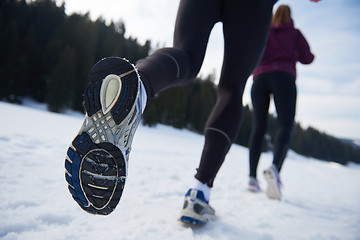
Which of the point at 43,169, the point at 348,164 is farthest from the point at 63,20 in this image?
the point at 348,164

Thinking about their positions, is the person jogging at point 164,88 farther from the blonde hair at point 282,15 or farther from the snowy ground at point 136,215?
the blonde hair at point 282,15

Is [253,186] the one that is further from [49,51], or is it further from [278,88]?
[49,51]

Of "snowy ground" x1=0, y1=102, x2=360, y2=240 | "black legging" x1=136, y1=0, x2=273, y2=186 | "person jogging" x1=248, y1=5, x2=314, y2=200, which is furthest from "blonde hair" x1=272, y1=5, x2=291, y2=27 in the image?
"snowy ground" x1=0, y1=102, x2=360, y2=240

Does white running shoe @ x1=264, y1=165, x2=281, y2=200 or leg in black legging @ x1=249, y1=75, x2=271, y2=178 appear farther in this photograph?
leg in black legging @ x1=249, y1=75, x2=271, y2=178

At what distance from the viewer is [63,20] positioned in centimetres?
2286

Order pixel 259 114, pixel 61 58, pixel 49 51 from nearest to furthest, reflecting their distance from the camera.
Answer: pixel 259 114 < pixel 61 58 < pixel 49 51

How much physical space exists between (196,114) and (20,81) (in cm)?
1640

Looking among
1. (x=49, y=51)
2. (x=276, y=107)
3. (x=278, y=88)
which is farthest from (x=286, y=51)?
(x=49, y=51)

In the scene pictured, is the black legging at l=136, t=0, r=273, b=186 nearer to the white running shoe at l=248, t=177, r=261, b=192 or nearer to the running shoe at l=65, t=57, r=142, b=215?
the running shoe at l=65, t=57, r=142, b=215

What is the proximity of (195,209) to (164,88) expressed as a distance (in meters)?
0.42

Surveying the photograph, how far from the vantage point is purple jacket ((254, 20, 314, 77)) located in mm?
1520

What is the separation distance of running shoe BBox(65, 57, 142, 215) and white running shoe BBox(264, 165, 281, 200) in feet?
3.86

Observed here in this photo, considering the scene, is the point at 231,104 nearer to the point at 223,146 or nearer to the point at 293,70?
the point at 223,146

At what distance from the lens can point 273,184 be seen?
1.36m
